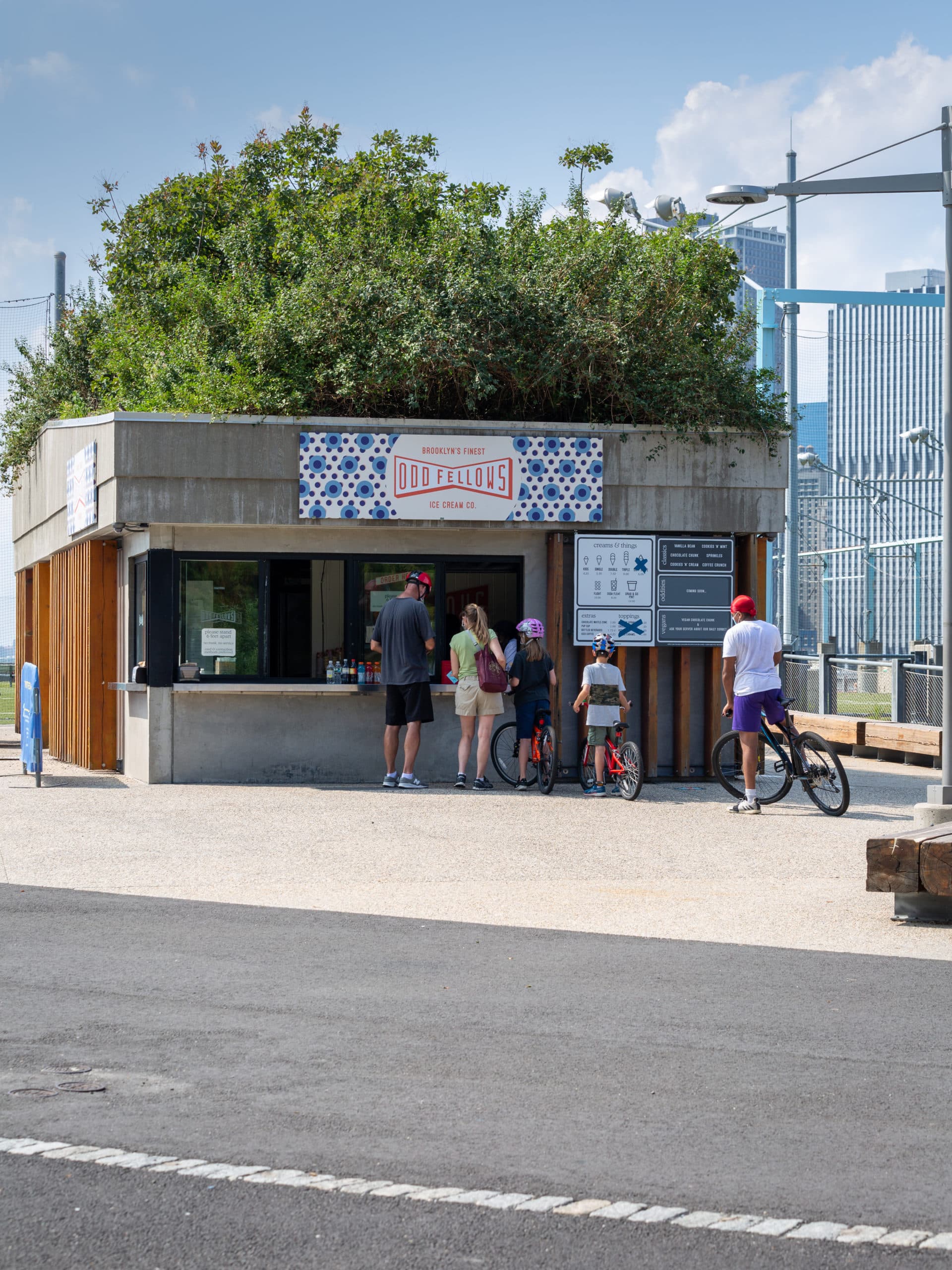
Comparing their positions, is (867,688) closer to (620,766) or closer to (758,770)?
(758,770)

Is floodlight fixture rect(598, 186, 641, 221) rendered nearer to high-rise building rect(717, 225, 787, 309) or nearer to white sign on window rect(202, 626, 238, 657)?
high-rise building rect(717, 225, 787, 309)

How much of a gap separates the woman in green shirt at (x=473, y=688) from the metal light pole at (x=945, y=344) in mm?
4599

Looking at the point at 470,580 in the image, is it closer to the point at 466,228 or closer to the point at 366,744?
the point at 366,744

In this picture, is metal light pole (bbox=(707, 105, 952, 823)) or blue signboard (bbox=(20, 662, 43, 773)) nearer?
metal light pole (bbox=(707, 105, 952, 823))

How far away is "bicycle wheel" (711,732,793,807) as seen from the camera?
13.4 metres

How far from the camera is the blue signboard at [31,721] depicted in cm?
1498

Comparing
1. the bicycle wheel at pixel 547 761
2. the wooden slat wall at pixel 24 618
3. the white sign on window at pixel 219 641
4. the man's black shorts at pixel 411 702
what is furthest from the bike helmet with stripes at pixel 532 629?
the wooden slat wall at pixel 24 618

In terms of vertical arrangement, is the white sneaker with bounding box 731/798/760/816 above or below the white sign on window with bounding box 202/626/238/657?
below

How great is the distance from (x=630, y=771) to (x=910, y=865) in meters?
6.17

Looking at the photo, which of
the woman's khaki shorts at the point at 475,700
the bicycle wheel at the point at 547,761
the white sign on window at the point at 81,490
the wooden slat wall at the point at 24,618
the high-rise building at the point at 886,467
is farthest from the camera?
the high-rise building at the point at 886,467

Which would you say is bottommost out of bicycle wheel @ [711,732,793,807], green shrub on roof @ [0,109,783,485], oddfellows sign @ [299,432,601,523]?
bicycle wheel @ [711,732,793,807]

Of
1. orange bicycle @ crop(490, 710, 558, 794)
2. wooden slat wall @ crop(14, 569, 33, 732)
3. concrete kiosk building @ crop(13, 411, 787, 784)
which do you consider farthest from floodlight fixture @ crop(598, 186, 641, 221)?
wooden slat wall @ crop(14, 569, 33, 732)

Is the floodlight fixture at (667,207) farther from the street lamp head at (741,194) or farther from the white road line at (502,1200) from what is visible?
the white road line at (502,1200)

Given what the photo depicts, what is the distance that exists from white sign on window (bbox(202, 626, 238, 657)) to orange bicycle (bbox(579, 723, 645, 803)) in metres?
3.75
